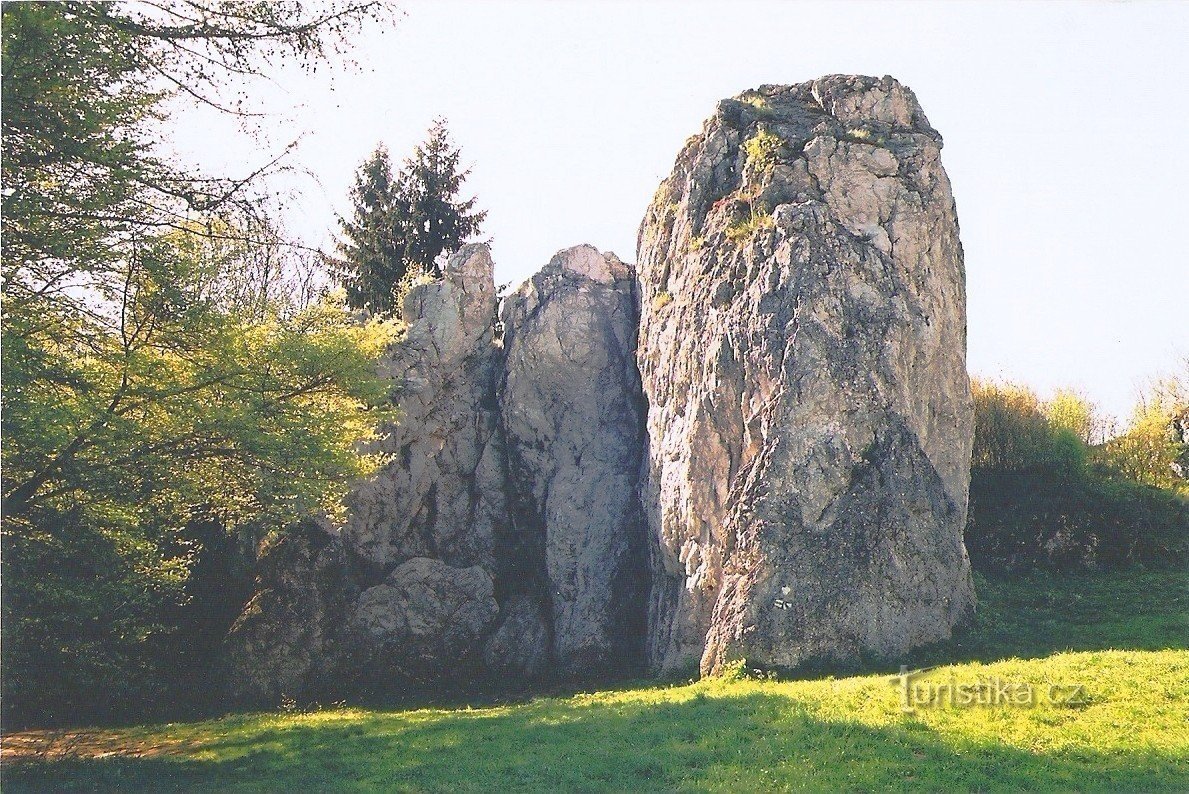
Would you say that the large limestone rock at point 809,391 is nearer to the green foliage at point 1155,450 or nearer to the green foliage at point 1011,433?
the green foliage at point 1011,433

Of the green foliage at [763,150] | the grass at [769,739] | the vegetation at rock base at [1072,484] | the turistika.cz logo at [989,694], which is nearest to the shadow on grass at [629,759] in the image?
the grass at [769,739]

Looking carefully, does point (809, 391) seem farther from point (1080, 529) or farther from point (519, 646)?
point (519, 646)

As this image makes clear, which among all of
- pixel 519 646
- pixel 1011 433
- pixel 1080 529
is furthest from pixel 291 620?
pixel 1011 433

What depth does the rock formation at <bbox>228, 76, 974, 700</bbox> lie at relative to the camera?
2302 cm

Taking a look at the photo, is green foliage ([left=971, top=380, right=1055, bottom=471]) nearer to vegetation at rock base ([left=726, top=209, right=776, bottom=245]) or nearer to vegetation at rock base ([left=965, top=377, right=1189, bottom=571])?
vegetation at rock base ([left=965, top=377, right=1189, bottom=571])

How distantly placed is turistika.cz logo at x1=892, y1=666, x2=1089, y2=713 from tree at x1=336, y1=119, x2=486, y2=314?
29466 millimetres

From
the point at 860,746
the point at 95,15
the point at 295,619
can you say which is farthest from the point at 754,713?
the point at 295,619

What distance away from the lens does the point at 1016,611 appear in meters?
25.4

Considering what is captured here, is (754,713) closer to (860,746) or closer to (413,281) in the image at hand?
(860,746)

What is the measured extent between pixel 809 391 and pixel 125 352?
46.9 ft

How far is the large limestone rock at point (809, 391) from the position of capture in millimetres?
22500

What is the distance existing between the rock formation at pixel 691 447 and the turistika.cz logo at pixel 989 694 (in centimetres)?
438

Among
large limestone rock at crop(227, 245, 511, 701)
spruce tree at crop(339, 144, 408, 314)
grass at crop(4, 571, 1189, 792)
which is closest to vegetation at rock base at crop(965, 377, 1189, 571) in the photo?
grass at crop(4, 571, 1189, 792)

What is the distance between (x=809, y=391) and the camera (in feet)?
77.3
